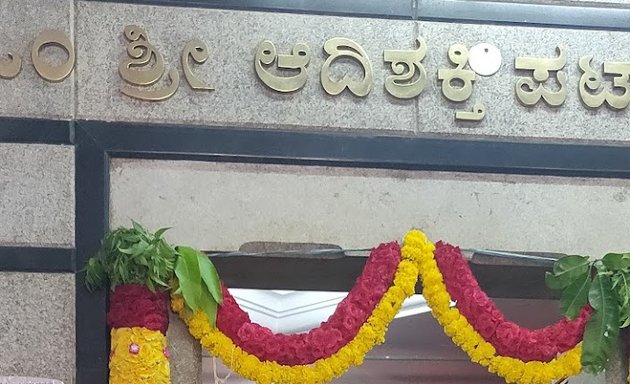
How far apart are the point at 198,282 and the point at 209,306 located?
0.26 feet

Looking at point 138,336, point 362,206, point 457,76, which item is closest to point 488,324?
point 362,206

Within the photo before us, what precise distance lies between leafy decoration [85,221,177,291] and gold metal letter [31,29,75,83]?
519 mm

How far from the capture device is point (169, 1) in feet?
9.87

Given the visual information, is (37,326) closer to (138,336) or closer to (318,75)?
(138,336)

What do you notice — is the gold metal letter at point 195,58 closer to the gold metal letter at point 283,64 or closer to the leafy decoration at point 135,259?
the gold metal letter at point 283,64

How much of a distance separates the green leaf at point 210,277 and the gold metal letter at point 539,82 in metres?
1.10

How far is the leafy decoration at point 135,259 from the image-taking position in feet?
8.87

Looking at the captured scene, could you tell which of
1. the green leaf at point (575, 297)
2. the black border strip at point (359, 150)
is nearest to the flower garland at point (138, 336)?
the black border strip at point (359, 150)

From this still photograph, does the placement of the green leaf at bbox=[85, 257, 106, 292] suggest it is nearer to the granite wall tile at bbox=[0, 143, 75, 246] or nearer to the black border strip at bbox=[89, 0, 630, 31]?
the granite wall tile at bbox=[0, 143, 75, 246]

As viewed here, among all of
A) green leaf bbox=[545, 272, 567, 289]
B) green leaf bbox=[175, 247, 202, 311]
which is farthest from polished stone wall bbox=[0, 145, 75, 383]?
green leaf bbox=[545, 272, 567, 289]

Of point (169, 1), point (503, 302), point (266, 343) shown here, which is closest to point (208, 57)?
point (169, 1)

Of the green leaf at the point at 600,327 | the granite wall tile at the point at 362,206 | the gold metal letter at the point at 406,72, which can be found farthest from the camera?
the gold metal letter at the point at 406,72

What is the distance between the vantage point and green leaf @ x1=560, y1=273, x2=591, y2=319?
2.86 m

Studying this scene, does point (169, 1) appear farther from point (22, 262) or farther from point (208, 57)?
point (22, 262)
